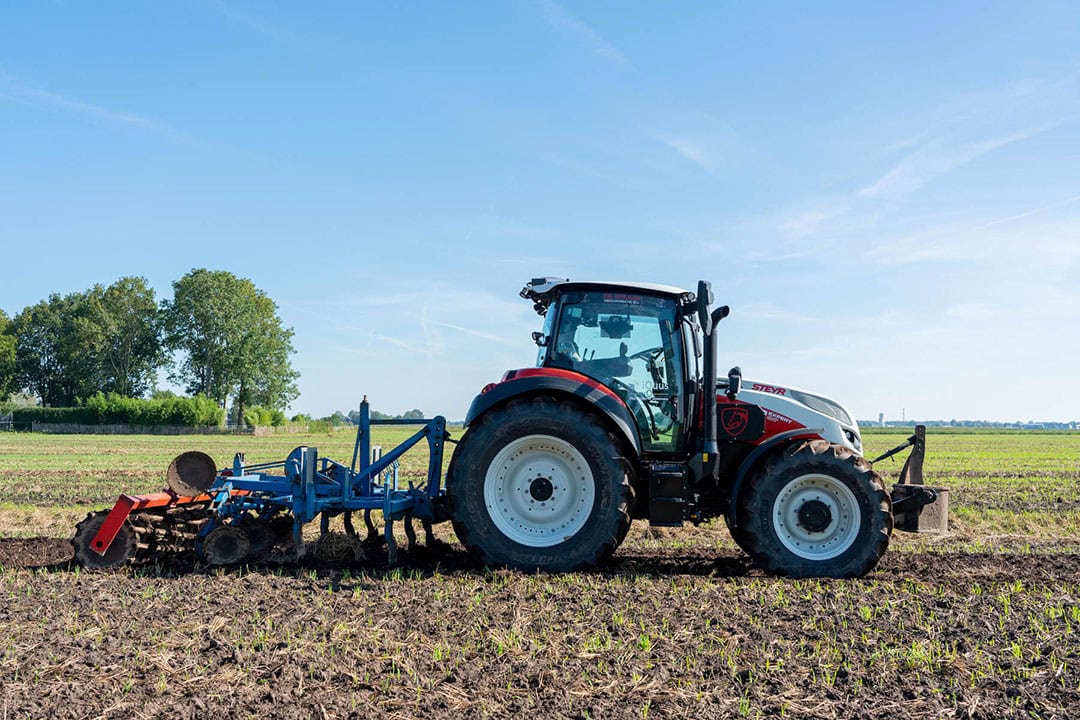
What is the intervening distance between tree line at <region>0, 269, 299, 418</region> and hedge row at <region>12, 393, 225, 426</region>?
3.75m

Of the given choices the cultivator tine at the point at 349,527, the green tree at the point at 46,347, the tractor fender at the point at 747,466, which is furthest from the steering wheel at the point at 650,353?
the green tree at the point at 46,347

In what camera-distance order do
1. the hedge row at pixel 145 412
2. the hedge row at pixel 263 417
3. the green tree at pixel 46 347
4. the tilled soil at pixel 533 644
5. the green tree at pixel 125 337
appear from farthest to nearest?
the green tree at pixel 46 347 < the green tree at pixel 125 337 < the hedge row at pixel 263 417 < the hedge row at pixel 145 412 < the tilled soil at pixel 533 644

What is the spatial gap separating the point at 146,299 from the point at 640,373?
78809 millimetres

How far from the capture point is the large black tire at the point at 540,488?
7.36 meters

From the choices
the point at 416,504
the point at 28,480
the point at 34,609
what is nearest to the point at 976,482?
the point at 416,504

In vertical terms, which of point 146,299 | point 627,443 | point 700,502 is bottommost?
point 700,502

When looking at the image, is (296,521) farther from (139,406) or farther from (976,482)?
(139,406)

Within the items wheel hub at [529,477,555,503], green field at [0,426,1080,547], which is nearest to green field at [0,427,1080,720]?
wheel hub at [529,477,555,503]

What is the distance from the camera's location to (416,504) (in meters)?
8.13

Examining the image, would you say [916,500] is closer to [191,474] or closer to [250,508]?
[250,508]

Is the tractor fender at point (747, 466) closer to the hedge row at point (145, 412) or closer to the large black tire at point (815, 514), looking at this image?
the large black tire at point (815, 514)

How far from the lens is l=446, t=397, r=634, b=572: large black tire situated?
24.2 ft

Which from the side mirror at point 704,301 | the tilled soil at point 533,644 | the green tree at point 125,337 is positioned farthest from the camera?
the green tree at point 125,337

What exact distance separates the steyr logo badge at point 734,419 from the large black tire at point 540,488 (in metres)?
1.03
